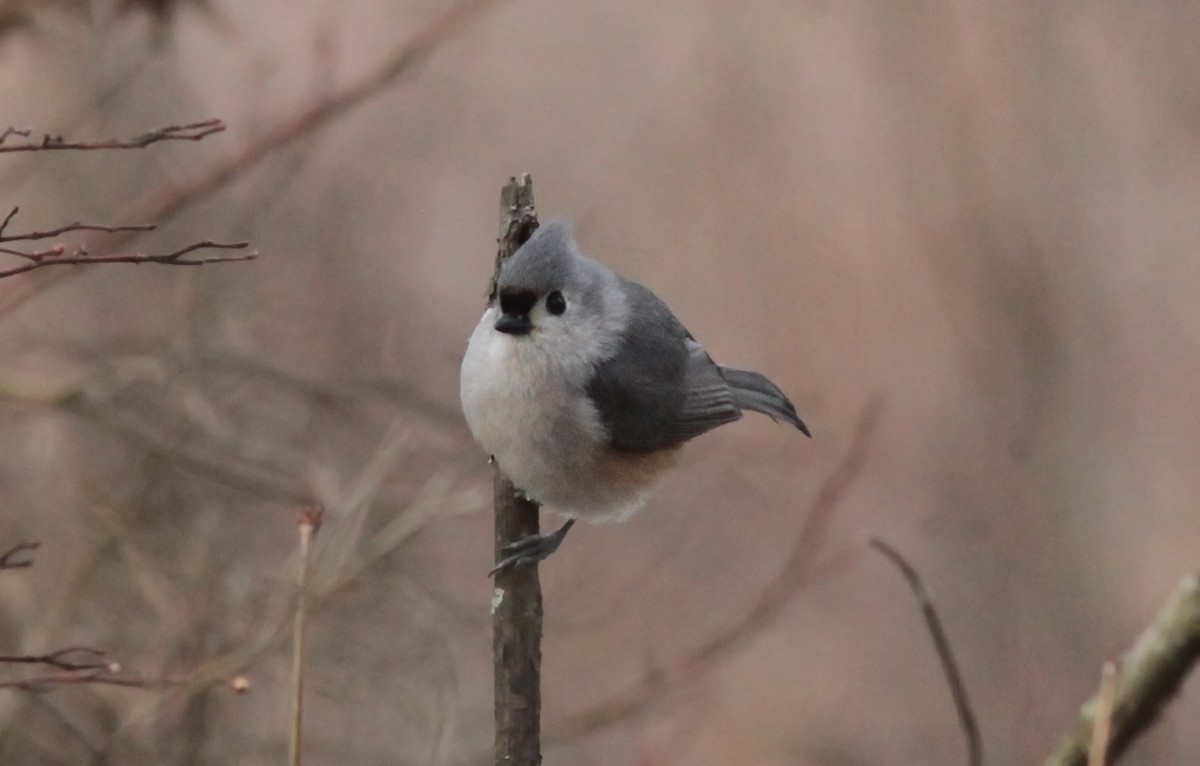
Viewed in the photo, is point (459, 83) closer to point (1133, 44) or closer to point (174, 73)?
point (174, 73)

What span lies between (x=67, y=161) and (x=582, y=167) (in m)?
2.94

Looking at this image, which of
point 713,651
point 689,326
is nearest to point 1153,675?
point 713,651

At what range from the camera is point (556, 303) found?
2395mm

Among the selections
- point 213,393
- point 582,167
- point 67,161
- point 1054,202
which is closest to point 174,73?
point 67,161

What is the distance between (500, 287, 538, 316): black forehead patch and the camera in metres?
2.25

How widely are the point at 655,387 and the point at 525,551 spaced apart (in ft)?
2.46

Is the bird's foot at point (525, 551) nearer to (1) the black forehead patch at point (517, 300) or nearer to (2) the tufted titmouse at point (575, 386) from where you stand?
(2) the tufted titmouse at point (575, 386)

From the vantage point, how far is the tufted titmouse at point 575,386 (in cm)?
232

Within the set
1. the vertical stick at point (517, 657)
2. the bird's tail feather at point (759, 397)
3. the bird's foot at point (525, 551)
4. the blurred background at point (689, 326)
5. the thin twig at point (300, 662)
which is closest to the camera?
the thin twig at point (300, 662)

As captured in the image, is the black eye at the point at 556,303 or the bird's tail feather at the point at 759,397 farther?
the bird's tail feather at the point at 759,397

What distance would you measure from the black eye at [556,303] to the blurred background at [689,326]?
1.03 meters

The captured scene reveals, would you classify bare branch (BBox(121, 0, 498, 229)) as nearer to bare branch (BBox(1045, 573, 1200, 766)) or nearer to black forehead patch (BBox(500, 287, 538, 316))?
black forehead patch (BBox(500, 287, 538, 316))

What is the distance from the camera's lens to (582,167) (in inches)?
254

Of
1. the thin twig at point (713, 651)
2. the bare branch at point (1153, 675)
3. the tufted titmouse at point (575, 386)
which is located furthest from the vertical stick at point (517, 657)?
the thin twig at point (713, 651)
